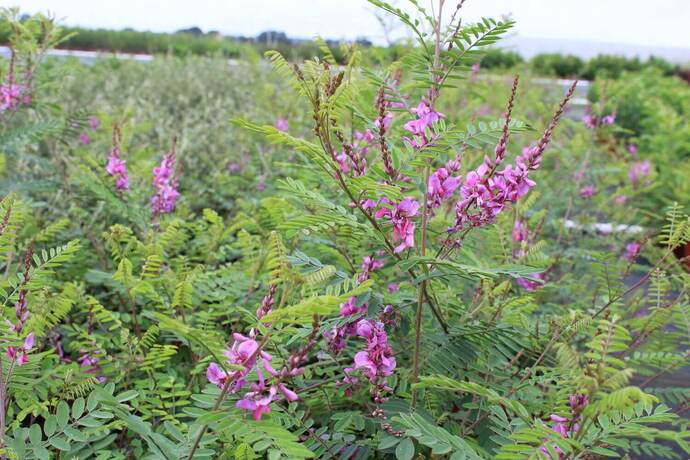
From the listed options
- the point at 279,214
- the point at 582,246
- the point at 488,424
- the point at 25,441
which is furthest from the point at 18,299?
the point at 582,246

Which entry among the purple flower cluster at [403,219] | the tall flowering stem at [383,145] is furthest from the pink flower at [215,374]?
the tall flowering stem at [383,145]

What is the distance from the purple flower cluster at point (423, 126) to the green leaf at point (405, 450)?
0.60 metres

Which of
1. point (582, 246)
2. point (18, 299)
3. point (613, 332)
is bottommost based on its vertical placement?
point (582, 246)

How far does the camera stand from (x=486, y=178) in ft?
4.42

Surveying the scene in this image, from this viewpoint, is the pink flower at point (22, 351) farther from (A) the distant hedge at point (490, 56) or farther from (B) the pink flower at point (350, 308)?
(A) the distant hedge at point (490, 56)

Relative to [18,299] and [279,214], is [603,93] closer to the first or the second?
[279,214]

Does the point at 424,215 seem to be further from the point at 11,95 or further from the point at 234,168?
the point at 234,168

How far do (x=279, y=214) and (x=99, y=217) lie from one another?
1.16 m

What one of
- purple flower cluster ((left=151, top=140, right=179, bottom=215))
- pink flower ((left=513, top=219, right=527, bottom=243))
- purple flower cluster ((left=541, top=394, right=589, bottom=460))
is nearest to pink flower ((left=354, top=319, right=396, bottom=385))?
purple flower cluster ((left=541, top=394, right=589, bottom=460))

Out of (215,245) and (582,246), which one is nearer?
(215,245)

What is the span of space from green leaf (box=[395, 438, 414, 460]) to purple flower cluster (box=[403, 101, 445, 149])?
600mm

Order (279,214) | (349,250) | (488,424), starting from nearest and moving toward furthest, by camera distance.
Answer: (488,424)
(349,250)
(279,214)

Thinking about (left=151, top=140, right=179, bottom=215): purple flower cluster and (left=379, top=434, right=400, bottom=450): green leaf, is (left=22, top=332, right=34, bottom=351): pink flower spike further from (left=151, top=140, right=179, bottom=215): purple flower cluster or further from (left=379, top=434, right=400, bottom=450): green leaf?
(left=151, top=140, right=179, bottom=215): purple flower cluster

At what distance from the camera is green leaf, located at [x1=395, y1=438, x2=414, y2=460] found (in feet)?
3.94
